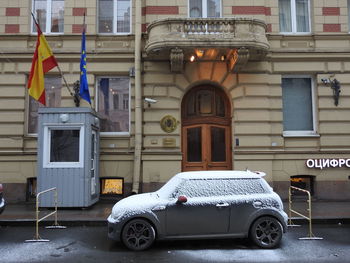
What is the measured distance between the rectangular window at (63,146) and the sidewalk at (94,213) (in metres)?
1.59

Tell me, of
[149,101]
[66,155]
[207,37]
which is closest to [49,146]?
[66,155]

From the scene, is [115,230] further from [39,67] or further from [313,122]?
[313,122]

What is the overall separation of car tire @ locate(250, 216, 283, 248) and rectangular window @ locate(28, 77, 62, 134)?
950 centimetres

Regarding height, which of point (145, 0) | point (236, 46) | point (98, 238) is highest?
point (145, 0)

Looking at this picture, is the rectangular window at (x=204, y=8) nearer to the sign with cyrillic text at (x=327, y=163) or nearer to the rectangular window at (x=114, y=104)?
the rectangular window at (x=114, y=104)

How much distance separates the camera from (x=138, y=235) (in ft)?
24.7

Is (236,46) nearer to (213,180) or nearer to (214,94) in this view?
(214,94)

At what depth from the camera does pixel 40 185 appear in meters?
11.5

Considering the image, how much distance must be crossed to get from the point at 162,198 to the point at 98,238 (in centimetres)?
208

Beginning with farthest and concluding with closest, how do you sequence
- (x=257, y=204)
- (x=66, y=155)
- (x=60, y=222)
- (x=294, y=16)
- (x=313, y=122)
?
(x=294, y=16)
(x=313, y=122)
(x=66, y=155)
(x=60, y=222)
(x=257, y=204)

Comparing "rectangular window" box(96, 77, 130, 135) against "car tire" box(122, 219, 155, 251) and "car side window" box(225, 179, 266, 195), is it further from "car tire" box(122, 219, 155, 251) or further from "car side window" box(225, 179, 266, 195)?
"car side window" box(225, 179, 266, 195)

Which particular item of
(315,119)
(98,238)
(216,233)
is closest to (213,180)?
(216,233)

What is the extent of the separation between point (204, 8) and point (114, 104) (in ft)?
17.6

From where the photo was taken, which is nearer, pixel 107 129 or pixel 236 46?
pixel 236 46
